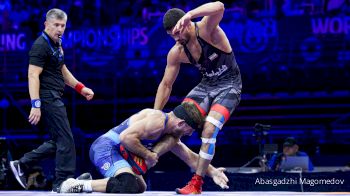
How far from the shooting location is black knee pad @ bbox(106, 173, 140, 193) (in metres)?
4.32

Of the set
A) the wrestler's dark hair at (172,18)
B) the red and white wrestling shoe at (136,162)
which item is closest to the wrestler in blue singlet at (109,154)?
the red and white wrestling shoe at (136,162)

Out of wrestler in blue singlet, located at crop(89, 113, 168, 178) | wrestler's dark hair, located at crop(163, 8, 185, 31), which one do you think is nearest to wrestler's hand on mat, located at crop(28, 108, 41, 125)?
wrestler in blue singlet, located at crop(89, 113, 168, 178)

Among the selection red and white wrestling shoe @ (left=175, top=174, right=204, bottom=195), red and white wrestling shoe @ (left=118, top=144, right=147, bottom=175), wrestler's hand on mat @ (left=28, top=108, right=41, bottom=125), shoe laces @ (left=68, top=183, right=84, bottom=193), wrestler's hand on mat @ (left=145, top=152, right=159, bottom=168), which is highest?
wrestler's hand on mat @ (left=28, top=108, right=41, bottom=125)

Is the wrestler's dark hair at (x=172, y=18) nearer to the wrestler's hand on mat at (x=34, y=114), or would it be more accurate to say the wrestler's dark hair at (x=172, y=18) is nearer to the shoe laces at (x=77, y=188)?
the wrestler's hand on mat at (x=34, y=114)

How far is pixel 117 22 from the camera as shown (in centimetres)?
890

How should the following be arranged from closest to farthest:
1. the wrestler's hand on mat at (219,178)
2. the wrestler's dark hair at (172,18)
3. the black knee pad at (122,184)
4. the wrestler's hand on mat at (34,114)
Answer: the black knee pad at (122,184), the wrestler's dark hair at (172,18), the wrestler's hand on mat at (219,178), the wrestler's hand on mat at (34,114)

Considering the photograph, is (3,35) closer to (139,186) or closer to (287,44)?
(287,44)

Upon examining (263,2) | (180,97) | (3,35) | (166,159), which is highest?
(263,2)

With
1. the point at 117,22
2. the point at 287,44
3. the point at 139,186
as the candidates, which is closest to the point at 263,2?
the point at 287,44

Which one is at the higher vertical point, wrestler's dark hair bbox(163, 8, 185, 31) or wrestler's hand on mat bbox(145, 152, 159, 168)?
wrestler's dark hair bbox(163, 8, 185, 31)

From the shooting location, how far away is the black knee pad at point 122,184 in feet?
14.2

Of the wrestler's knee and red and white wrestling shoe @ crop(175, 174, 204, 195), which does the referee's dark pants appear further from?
red and white wrestling shoe @ crop(175, 174, 204, 195)

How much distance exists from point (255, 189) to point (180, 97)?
8.65ft

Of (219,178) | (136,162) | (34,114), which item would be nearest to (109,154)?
(136,162)
